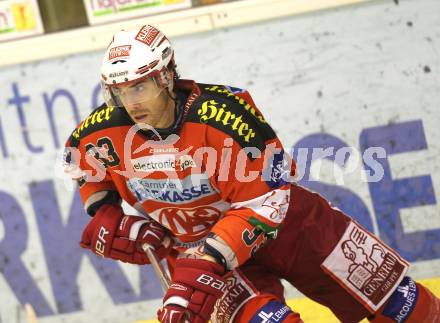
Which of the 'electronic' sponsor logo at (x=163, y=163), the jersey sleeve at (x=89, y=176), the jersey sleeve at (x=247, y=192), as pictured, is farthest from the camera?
the jersey sleeve at (x=89, y=176)

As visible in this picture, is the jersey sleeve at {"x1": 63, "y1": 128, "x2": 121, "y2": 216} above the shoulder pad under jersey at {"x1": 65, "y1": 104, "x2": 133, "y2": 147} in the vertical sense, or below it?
below

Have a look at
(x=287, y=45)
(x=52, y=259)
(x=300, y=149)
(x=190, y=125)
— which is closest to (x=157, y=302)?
(x=52, y=259)

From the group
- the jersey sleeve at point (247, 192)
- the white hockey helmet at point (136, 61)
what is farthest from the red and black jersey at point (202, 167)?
the white hockey helmet at point (136, 61)

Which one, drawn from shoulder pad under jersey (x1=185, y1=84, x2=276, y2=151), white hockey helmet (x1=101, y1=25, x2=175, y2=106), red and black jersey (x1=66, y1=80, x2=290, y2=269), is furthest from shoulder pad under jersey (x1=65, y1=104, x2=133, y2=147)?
shoulder pad under jersey (x1=185, y1=84, x2=276, y2=151)

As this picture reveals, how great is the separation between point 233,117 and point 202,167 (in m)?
0.21

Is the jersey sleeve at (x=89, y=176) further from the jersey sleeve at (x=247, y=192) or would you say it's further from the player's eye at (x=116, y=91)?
the jersey sleeve at (x=247, y=192)

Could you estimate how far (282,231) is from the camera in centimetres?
345

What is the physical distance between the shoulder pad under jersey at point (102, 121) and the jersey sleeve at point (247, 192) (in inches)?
13.6

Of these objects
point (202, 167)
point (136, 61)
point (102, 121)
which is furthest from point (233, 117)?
point (102, 121)

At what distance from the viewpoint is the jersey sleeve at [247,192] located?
10.2 feet

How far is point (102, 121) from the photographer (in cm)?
342

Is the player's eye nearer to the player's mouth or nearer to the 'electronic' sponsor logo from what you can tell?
the player's mouth

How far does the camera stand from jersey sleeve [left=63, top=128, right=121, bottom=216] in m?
3.55

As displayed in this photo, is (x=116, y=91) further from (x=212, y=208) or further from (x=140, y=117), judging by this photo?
(x=212, y=208)
